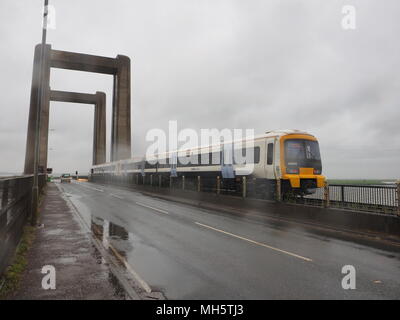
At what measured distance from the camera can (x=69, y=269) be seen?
6.11m

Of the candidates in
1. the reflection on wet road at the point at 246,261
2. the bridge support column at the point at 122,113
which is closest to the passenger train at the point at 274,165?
the reflection on wet road at the point at 246,261

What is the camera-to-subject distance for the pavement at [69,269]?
15.9 ft

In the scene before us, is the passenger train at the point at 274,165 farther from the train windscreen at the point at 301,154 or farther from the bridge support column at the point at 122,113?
the bridge support column at the point at 122,113

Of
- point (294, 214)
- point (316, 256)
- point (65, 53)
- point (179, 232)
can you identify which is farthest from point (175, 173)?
point (65, 53)

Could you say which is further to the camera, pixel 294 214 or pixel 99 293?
pixel 294 214

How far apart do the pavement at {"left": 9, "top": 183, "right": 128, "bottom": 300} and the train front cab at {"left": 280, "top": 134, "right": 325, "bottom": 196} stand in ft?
34.2

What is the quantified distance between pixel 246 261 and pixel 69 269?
153 inches

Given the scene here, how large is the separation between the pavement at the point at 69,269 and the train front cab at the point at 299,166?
10.4m

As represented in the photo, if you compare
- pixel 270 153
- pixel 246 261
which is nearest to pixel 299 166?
pixel 270 153

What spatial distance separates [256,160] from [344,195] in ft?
20.6

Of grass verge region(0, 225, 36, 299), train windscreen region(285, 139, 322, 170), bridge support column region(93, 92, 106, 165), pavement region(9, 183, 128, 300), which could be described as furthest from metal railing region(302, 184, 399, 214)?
bridge support column region(93, 92, 106, 165)
